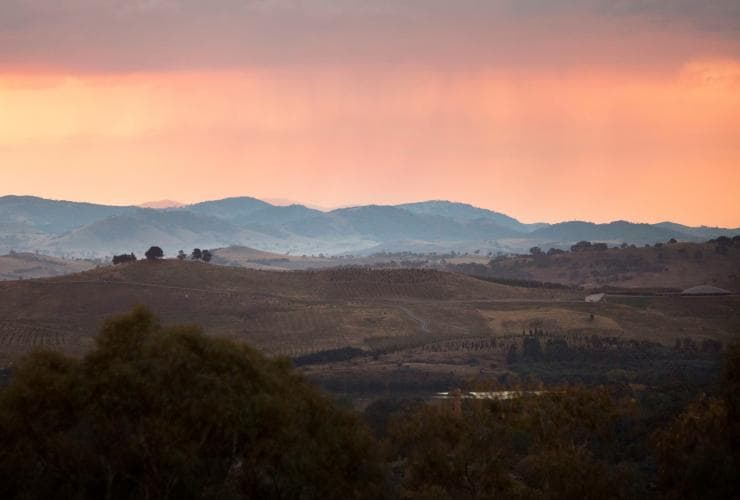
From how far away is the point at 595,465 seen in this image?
45.7m

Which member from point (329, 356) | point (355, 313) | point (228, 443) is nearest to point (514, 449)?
point (228, 443)

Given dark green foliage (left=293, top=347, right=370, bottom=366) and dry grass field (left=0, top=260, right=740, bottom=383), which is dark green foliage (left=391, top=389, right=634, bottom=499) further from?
dark green foliage (left=293, top=347, right=370, bottom=366)

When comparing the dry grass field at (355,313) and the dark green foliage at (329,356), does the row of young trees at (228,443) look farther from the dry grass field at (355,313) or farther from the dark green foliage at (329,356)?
the dark green foliage at (329,356)

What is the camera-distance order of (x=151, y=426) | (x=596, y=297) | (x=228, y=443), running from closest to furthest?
(x=151, y=426)
(x=228, y=443)
(x=596, y=297)

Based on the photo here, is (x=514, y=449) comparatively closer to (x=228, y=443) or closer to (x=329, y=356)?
(x=228, y=443)

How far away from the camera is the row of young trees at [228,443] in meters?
41.9

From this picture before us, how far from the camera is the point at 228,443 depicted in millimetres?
43844

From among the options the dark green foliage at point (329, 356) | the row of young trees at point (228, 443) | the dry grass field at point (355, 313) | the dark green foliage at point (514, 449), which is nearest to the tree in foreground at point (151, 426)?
the row of young trees at point (228, 443)

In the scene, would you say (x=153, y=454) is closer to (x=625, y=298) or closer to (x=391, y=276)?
(x=625, y=298)

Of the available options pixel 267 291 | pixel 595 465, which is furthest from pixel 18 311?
pixel 595 465

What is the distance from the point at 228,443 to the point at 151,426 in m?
3.66

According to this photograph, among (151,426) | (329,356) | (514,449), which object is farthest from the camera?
(329,356)

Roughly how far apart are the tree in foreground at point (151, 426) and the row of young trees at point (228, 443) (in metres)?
0.05

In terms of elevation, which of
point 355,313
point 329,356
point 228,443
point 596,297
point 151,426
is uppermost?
point 151,426
